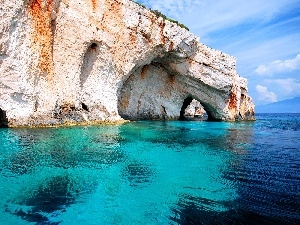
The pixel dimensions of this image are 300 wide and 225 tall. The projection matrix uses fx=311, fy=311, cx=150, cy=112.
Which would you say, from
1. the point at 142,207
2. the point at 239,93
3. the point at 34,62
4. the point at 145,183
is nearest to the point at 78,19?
the point at 34,62

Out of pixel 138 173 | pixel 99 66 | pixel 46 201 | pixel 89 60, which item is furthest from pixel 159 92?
pixel 46 201

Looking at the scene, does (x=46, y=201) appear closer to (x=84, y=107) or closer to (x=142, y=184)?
(x=142, y=184)

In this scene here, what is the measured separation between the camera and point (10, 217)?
7.59 metres

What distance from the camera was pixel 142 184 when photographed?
34.7 ft

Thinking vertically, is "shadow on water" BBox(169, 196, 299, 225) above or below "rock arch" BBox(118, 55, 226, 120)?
below

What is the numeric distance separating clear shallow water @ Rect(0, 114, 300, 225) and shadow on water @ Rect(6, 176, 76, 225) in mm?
22

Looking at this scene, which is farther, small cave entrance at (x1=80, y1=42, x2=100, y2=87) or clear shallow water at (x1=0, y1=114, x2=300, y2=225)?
small cave entrance at (x1=80, y1=42, x2=100, y2=87)

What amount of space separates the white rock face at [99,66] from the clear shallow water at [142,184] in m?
7.63

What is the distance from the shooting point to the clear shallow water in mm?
7973

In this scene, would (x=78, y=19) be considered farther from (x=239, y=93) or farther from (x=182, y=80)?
(x=239, y=93)

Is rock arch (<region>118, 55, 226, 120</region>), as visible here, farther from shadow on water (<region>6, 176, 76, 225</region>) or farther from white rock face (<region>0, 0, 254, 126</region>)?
shadow on water (<region>6, 176, 76, 225</region>)

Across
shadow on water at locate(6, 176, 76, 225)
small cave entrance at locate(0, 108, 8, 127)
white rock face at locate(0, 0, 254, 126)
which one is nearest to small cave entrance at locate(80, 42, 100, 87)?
white rock face at locate(0, 0, 254, 126)

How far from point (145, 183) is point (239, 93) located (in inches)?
1528

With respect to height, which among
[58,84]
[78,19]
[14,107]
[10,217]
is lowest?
[10,217]
